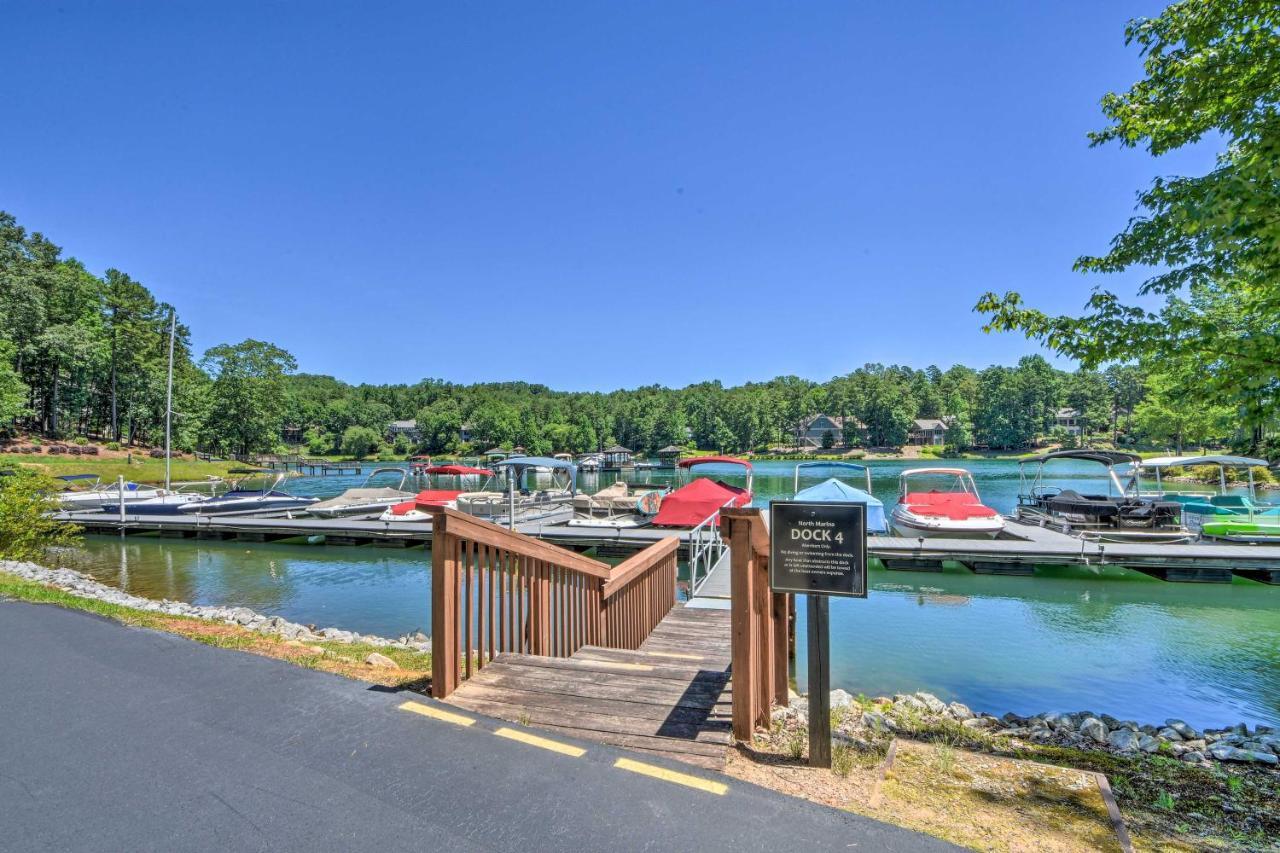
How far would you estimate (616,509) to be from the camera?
24344 mm

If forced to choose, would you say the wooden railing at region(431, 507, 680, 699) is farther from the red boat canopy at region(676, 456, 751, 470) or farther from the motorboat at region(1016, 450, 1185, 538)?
the motorboat at region(1016, 450, 1185, 538)

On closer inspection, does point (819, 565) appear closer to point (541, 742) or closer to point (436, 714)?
point (541, 742)

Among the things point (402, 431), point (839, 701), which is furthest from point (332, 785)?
point (402, 431)

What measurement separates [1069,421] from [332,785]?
114650 millimetres

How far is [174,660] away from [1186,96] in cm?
996

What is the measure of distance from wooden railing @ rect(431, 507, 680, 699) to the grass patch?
19.1 inches

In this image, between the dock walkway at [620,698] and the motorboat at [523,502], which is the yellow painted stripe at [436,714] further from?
the motorboat at [523,502]

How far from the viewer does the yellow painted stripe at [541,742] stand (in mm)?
3375

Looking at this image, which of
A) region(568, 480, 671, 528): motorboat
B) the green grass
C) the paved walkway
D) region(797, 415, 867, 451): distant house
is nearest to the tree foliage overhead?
the paved walkway

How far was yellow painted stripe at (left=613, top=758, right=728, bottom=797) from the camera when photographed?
3025 millimetres

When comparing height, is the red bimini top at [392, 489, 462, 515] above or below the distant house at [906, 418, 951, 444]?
below

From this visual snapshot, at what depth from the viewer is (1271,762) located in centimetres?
505

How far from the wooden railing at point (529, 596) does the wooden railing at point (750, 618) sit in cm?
166

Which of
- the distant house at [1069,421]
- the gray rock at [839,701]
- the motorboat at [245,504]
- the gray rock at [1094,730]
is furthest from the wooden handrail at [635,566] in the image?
the distant house at [1069,421]
